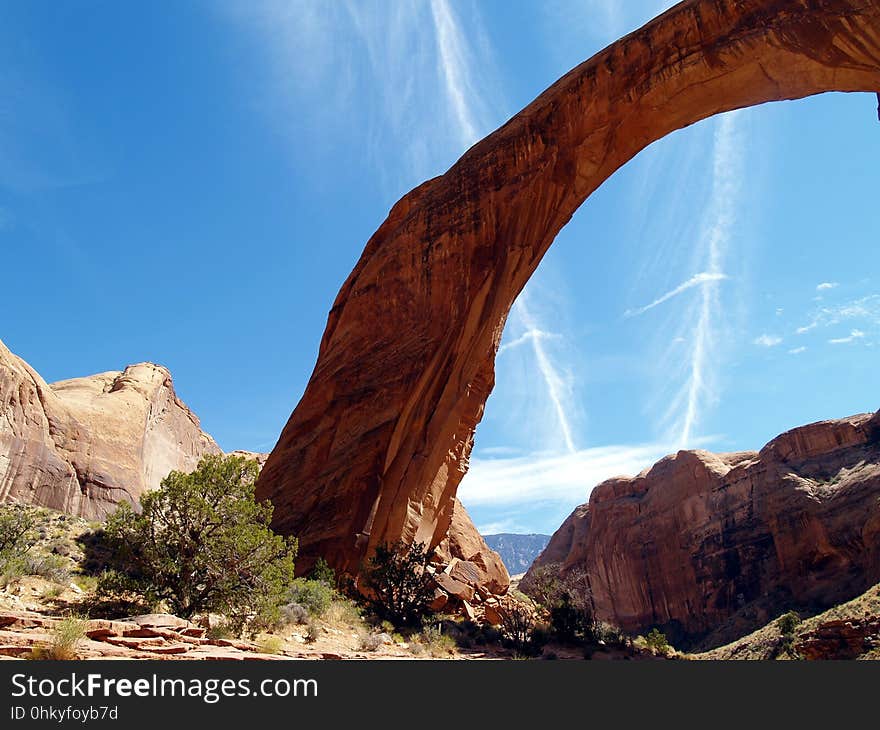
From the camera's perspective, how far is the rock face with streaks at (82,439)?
28.9 meters

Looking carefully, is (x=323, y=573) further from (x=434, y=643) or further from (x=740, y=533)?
(x=740, y=533)

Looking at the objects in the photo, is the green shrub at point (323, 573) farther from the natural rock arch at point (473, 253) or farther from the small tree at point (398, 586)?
the small tree at point (398, 586)

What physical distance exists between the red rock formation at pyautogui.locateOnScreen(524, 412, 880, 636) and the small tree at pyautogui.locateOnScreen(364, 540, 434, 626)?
30903mm

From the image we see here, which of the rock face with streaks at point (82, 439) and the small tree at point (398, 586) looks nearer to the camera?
the small tree at point (398, 586)

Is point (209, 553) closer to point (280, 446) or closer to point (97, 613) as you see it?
point (97, 613)

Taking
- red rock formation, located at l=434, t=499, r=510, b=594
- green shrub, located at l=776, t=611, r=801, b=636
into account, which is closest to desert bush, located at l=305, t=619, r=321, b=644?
red rock formation, located at l=434, t=499, r=510, b=594

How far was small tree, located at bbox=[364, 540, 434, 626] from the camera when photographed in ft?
46.9

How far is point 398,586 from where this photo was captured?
48.6ft

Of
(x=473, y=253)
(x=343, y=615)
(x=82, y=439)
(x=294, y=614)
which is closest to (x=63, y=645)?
(x=294, y=614)

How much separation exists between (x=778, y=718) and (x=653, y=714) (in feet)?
2.84

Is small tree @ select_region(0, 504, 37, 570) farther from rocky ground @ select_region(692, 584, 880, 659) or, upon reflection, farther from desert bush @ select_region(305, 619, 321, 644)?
rocky ground @ select_region(692, 584, 880, 659)

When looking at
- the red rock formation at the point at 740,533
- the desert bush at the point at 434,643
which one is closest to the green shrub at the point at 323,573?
the desert bush at the point at 434,643

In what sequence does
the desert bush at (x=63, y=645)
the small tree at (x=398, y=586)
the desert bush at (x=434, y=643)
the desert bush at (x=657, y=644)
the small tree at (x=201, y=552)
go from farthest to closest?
the desert bush at (x=657, y=644), the small tree at (x=398, y=586), the desert bush at (x=434, y=643), the small tree at (x=201, y=552), the desert bush at (x=63, y=645)

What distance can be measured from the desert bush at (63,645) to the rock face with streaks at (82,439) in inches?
1066
